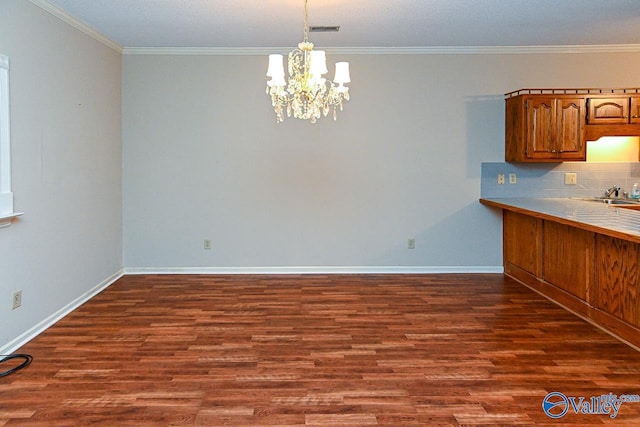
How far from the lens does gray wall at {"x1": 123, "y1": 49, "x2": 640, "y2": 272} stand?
18.7 feet

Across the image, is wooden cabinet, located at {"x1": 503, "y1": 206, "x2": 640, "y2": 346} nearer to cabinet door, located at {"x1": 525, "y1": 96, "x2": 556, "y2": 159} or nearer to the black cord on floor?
cabinet door, located at {"x1": 525, "y1": 96, "x2": 556, "y2": 159}

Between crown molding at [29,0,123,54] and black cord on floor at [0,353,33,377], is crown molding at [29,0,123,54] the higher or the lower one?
the higher one

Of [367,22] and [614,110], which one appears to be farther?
[614,110]

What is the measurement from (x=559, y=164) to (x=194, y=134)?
3871 millimetres

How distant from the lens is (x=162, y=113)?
225 inches

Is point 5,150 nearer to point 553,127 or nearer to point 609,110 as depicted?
point 553,127

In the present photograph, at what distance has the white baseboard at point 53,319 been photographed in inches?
137

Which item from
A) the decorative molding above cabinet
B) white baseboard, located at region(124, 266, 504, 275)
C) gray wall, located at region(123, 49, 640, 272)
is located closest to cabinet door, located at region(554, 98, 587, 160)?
the decorative molding above cabinet

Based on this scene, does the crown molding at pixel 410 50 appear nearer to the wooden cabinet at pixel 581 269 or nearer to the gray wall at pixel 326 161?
the gray wall at pixel 326 161

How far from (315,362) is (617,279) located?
2.17 m

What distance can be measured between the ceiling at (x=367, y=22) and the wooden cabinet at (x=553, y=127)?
61cm

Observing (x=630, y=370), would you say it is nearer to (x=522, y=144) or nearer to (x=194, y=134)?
(x=522, y=144)

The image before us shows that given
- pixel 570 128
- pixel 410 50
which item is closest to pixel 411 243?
pixel 570 128

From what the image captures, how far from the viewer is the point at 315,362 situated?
328 cm
